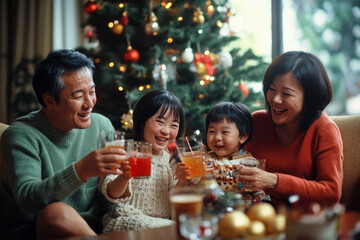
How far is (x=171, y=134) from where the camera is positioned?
7.14 ft

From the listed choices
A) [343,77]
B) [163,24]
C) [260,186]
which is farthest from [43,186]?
[343,77]

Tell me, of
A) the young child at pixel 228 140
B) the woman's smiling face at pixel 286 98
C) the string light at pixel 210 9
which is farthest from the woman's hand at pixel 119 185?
the string light at pixel 210 9

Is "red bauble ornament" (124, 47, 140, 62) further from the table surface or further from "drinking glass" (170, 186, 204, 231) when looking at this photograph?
"drinking glass" (170, 186, 204, 231)

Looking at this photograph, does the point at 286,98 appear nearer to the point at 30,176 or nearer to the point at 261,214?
the point at 261,214

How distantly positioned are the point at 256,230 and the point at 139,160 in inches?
31.4

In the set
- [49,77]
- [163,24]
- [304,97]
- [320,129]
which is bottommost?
[320,129]

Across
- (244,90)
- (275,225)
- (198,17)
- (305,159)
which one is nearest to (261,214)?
(275,225)

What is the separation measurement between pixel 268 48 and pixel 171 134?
2.72 meters

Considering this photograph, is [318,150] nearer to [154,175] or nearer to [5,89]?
[154,175]

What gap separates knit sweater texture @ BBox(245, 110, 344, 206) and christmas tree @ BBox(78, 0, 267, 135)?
902 millimetres

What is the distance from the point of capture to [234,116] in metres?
2.25

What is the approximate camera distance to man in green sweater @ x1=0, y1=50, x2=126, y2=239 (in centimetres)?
159

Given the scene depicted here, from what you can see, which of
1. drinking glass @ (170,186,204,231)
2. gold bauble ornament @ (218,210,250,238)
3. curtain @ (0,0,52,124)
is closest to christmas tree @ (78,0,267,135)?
drinking glass @ (170,186,204,231)

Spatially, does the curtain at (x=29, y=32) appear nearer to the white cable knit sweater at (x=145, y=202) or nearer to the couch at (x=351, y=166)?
the couch at (x=351, y=166)
